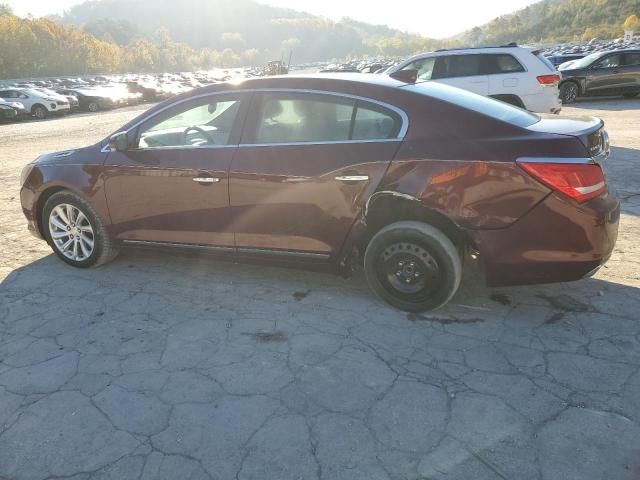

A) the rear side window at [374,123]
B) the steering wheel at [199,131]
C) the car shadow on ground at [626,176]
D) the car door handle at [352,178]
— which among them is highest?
the rear side window at [374,123]

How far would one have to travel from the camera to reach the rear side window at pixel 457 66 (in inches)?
388

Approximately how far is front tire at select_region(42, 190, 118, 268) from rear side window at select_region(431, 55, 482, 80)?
801 cm

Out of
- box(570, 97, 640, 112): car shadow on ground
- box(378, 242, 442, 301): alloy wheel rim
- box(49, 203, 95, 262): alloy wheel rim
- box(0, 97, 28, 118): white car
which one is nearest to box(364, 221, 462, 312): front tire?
box(378, 242, 442, 301): alloy wheel rim

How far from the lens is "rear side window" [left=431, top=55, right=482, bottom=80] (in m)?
9.87

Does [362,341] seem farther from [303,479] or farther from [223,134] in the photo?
[223,134]

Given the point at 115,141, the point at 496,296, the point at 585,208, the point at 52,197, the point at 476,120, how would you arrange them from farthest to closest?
the point at 52,197 → the point at 115,141 → the point at 496,296 → the point at 476,120 → the point at 585,208

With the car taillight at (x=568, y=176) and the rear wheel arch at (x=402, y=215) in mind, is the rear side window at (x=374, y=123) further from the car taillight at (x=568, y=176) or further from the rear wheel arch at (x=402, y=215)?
the car taillight at (x=568, y=176)

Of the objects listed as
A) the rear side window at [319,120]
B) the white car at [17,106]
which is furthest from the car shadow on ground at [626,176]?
the white car at [17,106]

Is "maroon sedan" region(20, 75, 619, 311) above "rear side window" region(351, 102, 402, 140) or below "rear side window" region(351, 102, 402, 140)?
below

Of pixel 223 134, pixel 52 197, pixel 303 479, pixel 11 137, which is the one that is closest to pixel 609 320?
pixel 303 479

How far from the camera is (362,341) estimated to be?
3.17 m

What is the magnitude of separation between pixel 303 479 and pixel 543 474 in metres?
1.01

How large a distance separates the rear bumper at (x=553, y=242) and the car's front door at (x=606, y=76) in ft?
49.0

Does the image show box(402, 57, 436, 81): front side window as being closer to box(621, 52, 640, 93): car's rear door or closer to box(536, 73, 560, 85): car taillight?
box(536, 73, 560, 85): car taillight
